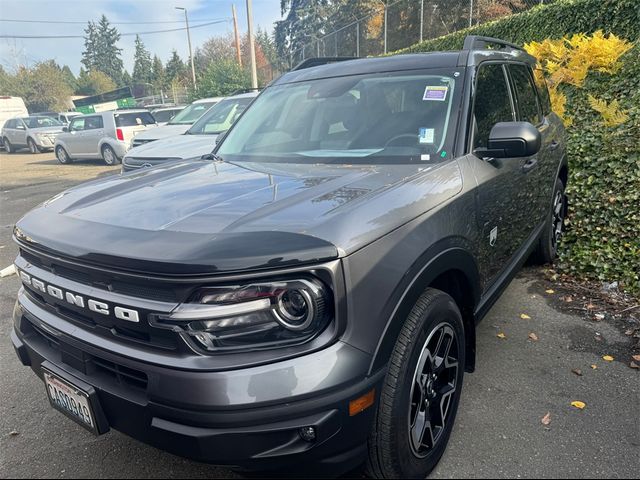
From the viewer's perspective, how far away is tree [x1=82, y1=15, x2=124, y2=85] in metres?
98.1

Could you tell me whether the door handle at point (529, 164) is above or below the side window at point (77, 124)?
below

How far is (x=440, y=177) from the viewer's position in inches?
90.9

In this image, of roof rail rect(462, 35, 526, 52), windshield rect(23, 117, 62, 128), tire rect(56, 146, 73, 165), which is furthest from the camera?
windshield rect(23, 117, 62, 128)

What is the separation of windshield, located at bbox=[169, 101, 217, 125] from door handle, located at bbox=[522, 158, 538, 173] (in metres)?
8.17

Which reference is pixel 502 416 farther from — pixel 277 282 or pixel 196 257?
pixel 196 257

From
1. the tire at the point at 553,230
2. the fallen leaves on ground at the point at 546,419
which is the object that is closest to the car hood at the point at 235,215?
the fallen leaves on ground at the point at 546,419

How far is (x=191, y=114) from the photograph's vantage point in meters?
10.7

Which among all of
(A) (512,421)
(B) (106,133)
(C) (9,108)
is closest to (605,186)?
(A) (512,421)

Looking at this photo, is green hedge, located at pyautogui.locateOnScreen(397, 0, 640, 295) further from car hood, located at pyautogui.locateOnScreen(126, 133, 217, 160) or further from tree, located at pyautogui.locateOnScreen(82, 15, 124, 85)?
tree, located at pyautogui.locateOnScreen(82, 15, 124, 85)

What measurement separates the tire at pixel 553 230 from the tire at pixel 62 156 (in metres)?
16.7

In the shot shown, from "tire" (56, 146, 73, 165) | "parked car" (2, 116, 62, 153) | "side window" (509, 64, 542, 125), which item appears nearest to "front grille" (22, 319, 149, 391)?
"side window" (509, 64, 542, 125)

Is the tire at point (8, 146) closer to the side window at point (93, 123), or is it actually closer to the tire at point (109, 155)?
the side window at point (93, 123)

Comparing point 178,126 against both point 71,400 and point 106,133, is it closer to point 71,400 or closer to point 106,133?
point 106,133

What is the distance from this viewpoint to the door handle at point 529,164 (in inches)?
128
